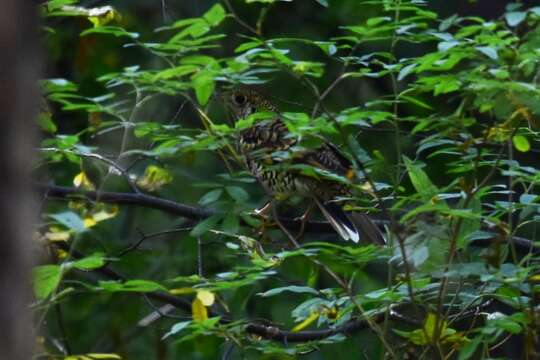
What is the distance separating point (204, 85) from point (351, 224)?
2.38 metres

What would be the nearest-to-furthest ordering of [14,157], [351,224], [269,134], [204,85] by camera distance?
[14,157], [204,85], [269,134], [351,224]

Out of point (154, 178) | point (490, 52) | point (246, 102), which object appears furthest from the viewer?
point (246, 102)

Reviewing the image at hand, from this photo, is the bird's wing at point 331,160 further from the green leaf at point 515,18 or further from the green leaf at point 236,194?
the green leaf at point 515,18

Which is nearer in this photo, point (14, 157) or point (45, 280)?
point (14, 157)

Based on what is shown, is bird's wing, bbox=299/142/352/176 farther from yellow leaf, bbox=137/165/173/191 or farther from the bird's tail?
yellow leaf, bbox=137/165/173/191

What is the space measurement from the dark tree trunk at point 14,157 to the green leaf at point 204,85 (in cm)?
191

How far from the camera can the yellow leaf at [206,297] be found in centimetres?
422

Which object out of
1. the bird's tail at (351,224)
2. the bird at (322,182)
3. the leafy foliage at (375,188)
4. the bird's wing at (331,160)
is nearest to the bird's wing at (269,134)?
the bird at (322,182)

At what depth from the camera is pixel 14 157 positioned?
2.03m

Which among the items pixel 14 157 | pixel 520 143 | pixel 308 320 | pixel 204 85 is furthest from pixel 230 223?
pixel 14 157

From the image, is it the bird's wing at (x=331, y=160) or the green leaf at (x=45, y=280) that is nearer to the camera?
the green leaf at (x=45, y=280)

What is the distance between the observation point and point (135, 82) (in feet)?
14.4

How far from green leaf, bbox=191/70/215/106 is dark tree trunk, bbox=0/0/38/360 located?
1.91 meters

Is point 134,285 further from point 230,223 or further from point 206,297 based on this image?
point 230,223
